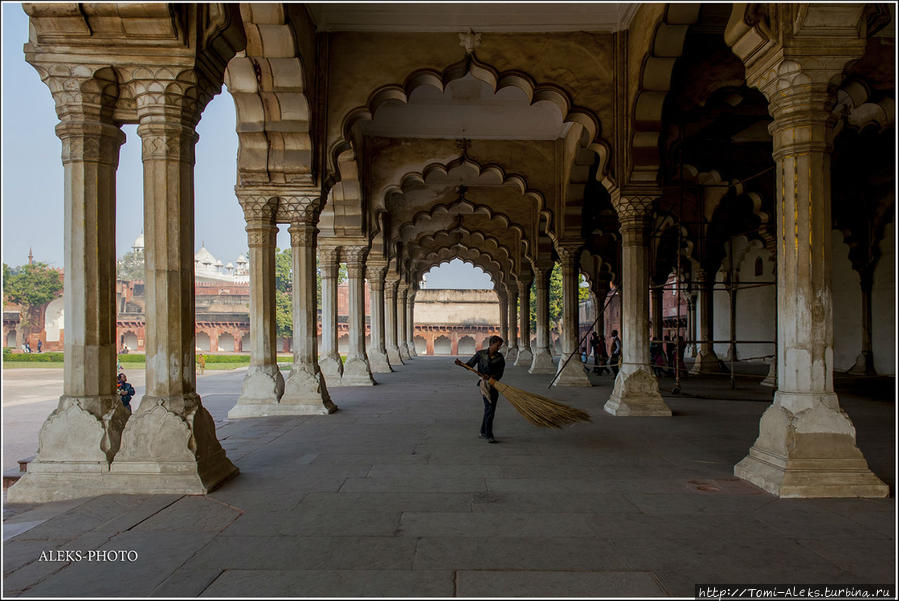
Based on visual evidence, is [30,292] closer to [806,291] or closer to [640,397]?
[640,397]

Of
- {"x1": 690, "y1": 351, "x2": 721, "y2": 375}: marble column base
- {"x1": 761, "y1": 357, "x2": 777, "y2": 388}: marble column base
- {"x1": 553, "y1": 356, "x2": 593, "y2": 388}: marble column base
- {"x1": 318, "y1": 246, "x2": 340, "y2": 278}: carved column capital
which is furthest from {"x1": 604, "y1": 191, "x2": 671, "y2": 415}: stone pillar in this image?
{"x1": 690, "y1": 351, "x2": 721, "y2": 375}: marble column base

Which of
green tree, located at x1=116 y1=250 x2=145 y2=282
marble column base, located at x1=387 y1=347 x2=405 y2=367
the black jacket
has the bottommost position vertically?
marble column base, located at x1=387 y1=347 x2=405 y2=367

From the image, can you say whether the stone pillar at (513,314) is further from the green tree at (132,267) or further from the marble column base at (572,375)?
the green tree at (132,267)

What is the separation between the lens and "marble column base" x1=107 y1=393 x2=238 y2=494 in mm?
5016

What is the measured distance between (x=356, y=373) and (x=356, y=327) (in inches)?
53.4

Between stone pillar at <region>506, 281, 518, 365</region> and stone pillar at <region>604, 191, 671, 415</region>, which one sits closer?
stone pillar at <region>604, 191, 671, 415</region>

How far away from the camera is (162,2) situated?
4895 mm

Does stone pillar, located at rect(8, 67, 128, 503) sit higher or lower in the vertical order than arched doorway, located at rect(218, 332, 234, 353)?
higher

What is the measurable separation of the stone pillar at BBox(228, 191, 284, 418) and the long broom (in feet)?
12.4

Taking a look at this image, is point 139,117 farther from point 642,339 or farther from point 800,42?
point 642,339

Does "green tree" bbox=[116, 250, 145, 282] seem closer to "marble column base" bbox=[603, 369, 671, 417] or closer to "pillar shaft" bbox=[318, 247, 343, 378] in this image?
"pillar shaft" bbox=[318, 247, 343, 378]

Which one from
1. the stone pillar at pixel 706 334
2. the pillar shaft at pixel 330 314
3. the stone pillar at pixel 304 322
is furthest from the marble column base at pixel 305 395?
the stone pillar at pixel 706 334

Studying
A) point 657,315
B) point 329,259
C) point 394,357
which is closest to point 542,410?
point 329,259

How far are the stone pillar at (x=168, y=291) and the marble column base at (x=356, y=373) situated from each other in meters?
10.00
